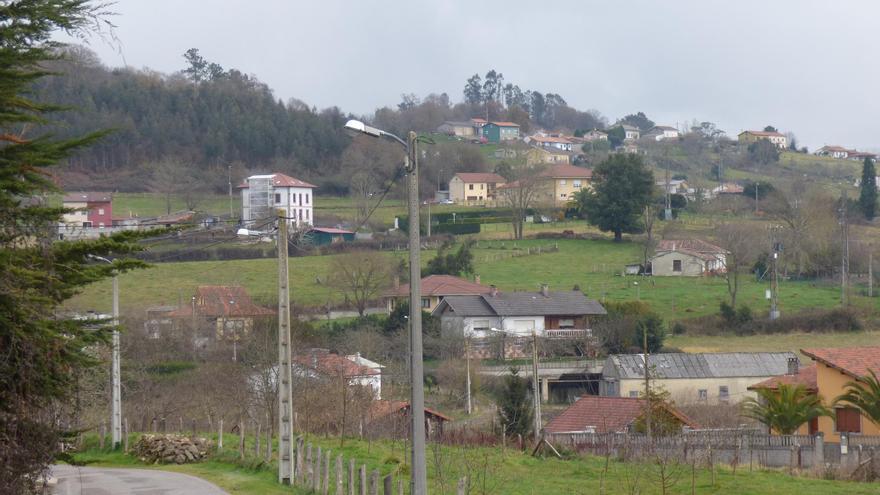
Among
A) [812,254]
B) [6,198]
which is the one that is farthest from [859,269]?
[6,198]

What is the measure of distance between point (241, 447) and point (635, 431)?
1184 cm

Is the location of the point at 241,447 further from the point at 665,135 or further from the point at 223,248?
the point at 665,135

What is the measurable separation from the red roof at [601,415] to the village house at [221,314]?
14509 mm

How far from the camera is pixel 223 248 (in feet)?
226

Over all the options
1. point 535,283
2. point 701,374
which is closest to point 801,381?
point 701,374

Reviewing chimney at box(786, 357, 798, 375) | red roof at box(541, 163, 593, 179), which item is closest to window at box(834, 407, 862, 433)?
chimney at box(786, 357, 798, 375)

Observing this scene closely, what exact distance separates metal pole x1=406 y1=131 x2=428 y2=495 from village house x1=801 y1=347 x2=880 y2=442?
61.5 feet

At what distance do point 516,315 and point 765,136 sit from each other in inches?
5231

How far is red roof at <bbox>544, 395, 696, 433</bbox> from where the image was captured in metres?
29.8

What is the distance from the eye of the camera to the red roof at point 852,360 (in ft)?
91.5

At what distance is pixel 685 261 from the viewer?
67.1 m

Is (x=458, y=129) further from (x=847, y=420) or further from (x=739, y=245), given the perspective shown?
(x=847, y=420)

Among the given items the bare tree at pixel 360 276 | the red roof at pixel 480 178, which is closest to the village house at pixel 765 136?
the red roof at pixel 480 178

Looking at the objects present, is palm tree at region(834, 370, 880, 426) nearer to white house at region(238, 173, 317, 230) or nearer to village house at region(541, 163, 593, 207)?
white house at region(238, 173, 317, 230)
